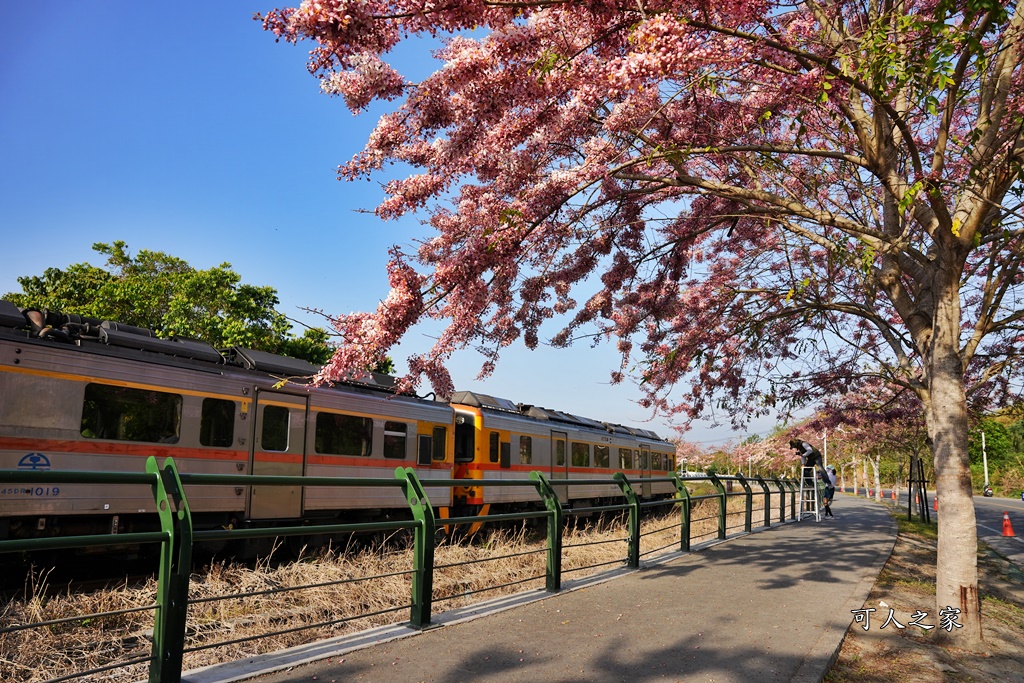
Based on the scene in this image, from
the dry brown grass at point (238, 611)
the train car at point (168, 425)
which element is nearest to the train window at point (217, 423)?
the train car at point (168, 425)

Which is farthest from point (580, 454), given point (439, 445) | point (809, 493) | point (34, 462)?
point (34, 462)

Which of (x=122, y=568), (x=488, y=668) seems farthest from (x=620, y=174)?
(x=122, y=568)

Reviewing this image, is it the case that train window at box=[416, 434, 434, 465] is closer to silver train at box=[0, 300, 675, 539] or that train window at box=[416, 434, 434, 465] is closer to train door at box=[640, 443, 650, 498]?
silver train at box=[0, 300, 675, 539]

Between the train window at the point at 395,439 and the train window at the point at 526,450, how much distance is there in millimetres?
4502

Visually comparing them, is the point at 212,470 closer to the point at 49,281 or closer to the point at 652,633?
the point at 652,633

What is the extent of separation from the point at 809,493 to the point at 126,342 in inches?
712

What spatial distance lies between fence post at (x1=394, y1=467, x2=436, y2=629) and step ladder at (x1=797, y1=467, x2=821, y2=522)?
14.8 m

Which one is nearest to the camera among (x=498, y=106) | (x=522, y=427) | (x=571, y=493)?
(x=498, y=106)

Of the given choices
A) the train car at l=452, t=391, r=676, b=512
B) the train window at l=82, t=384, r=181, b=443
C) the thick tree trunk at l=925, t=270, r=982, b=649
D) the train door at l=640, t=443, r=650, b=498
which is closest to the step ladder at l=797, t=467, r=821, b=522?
the train car at l=452, t=391, r=676, b=512

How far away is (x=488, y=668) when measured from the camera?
456cm

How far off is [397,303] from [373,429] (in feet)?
23.8

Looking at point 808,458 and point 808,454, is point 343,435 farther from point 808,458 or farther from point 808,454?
point 808,458

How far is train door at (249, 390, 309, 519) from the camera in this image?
36.2 ft

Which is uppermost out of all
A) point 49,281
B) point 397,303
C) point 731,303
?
point 49,281
